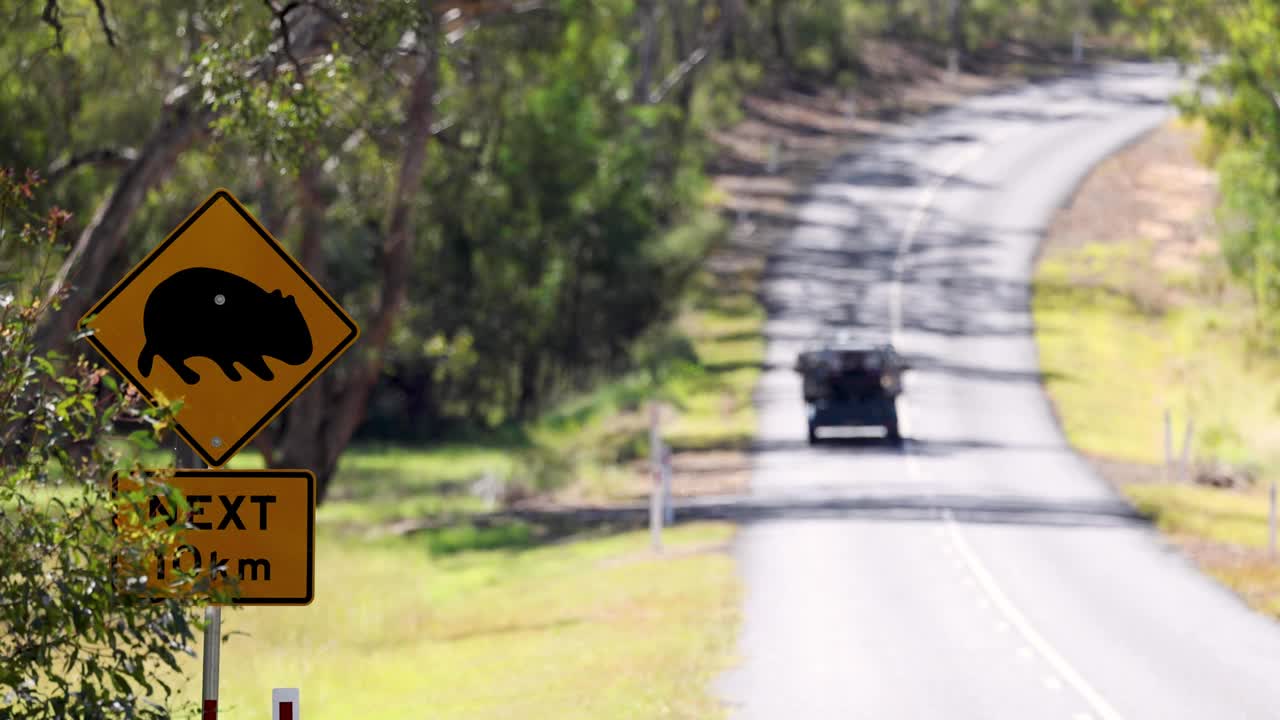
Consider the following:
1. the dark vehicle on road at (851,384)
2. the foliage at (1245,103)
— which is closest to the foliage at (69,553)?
the dark vehicle on road at (851,384)

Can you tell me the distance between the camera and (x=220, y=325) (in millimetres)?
9148

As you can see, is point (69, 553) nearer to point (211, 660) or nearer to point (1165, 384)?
point (211, 660)

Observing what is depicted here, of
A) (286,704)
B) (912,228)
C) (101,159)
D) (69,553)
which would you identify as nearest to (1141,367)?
(912,228)

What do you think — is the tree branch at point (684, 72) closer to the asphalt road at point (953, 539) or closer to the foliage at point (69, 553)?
the asphalt road at point (953, 539)

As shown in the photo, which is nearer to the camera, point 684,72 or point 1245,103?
point 1245,103

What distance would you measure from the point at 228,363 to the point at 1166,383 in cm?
4399

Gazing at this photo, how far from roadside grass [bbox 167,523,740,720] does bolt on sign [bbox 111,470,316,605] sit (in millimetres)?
3723

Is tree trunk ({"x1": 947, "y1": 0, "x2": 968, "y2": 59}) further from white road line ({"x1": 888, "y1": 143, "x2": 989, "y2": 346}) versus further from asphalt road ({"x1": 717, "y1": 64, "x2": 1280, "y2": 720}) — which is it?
asphalt road ({"x1": 717, "y1": 64, "x2": 1280, "y2": 720})

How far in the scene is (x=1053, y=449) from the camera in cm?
4066

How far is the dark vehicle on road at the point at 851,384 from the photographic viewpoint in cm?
3812

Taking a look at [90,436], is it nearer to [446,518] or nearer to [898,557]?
[898,557]

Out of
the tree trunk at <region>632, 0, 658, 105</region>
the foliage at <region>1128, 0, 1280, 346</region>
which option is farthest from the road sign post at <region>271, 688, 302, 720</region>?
the tree trunk at <region>632, 0, 658, 105</region>

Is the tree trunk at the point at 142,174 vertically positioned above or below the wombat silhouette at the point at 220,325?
above

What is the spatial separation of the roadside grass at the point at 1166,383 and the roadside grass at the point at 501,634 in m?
7.06
